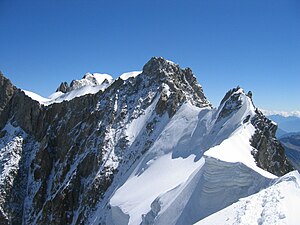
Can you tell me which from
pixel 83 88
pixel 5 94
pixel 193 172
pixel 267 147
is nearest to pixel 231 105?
pixel 267 147

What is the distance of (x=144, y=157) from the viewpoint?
174 feet

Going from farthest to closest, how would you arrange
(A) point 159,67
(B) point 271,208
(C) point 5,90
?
(C) point 5,90 → (A) point 159,67 → (B) point 271,208

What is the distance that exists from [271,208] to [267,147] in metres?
26.6

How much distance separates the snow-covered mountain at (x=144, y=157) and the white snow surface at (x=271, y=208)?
0.07 meters

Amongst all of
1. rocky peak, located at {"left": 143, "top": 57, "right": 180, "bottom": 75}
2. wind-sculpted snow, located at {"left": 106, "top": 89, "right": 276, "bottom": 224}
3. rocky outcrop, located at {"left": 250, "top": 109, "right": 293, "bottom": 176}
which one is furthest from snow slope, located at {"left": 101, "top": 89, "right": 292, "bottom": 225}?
rocky peak, located at {"left": 143, "top": 57, "right": 180, "bottom": 75}

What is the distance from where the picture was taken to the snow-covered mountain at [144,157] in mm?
24406

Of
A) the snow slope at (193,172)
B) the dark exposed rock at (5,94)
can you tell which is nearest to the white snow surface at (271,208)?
the snow slope at (193,172)

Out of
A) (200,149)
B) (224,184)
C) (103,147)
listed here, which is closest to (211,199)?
(224,184)

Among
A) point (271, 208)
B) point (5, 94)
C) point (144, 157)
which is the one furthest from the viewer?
point (5, 94)

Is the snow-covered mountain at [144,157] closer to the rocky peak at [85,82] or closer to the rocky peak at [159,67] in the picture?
the rocky peak at [159,67]

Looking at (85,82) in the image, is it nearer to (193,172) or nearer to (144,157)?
(144,157)

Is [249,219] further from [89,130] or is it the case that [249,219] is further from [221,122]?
[89,130]

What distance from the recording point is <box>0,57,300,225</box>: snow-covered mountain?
2441 cm

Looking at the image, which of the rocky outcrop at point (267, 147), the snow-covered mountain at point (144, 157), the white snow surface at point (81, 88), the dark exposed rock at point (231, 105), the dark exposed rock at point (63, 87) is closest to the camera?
the snow-covered mountain at point (144, 157)
